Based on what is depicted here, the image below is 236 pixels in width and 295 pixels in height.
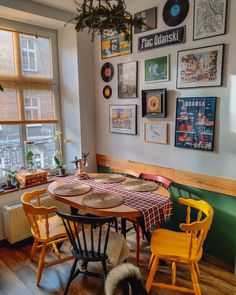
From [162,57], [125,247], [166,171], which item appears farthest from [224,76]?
[125,247]

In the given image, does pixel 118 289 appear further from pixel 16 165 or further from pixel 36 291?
pixel 16 165

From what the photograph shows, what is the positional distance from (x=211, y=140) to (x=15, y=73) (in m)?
2.40

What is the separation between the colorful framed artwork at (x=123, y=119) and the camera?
306 cm

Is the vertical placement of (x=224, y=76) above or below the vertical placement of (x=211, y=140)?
above

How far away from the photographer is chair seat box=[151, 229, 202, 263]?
1867 mm

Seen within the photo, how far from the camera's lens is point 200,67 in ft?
7.80

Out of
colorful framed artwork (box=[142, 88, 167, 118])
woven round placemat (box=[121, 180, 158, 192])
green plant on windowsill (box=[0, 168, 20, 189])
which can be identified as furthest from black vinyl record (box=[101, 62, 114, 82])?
green plant on windowsill (box=[0, 168, 20, 189])

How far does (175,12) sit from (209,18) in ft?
1.28

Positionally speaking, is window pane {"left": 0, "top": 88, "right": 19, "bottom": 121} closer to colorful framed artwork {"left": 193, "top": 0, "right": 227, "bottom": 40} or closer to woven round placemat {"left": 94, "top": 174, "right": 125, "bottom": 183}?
woven round placemat {"left": 94, "top": 174, "right": 125, "bottom": 183}

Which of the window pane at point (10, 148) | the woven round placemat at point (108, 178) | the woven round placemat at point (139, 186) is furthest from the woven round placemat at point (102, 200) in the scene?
the window pane at point (10, 148)

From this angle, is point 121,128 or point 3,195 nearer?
point 3,195

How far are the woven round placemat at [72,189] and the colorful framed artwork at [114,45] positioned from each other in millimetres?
1688

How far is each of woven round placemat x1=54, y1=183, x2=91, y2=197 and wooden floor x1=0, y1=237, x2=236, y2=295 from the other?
75 cm

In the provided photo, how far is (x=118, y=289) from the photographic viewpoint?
3.64 ft
